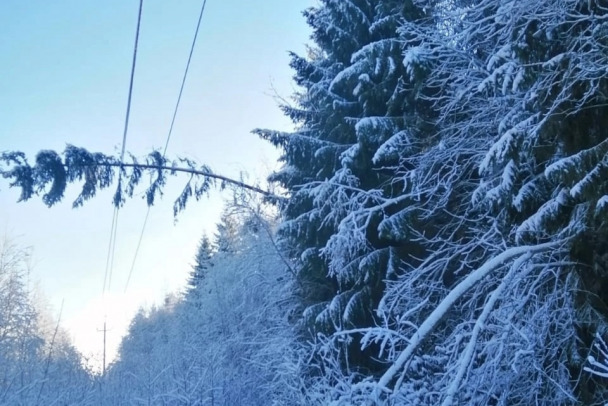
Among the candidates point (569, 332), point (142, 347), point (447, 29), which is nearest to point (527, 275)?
point (569, 332)

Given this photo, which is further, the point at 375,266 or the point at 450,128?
the point at 375,266

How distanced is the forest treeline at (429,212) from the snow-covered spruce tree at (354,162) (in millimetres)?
36

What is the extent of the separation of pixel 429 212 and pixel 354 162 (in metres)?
1.87

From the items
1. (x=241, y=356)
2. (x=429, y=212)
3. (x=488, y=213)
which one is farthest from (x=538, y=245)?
(x=241, y=356)

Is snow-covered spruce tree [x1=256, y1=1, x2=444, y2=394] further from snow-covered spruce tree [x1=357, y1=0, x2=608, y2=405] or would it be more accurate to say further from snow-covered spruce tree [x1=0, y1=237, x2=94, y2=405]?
snow-covered spruce tree [x1=0, y1=237, x2=94, y2=405]

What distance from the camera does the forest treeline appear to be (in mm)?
5051

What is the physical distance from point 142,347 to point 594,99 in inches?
1503

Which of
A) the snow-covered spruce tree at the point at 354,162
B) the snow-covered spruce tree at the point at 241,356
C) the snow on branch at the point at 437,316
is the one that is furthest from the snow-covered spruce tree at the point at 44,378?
the snow on branch at the point at 437,316

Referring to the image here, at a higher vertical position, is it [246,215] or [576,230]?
[246,215]

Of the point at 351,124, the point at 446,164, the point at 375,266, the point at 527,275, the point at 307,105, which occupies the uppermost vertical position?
the point at 307,105

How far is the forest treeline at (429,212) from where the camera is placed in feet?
16.6

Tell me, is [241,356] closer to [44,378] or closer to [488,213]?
[44,378]

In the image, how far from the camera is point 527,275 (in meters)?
5.61

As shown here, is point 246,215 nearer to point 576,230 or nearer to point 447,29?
point 447,29
